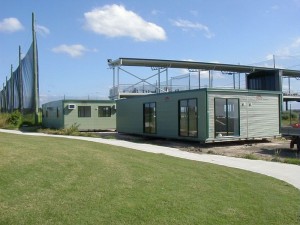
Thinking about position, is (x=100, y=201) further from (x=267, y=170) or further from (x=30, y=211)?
(x=267, y=170)

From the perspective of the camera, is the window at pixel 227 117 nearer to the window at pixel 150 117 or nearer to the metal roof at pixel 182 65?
the window at pixel 150 117

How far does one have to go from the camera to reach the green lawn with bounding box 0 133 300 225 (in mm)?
5547

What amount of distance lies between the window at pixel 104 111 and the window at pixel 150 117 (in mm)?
7688

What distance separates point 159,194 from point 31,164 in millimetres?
2591

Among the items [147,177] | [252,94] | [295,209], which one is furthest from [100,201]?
[252,94]

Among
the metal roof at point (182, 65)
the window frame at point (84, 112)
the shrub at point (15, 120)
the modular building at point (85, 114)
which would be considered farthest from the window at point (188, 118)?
the metal roof at point (182, 65)

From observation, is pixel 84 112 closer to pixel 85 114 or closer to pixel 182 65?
pixel 85 114

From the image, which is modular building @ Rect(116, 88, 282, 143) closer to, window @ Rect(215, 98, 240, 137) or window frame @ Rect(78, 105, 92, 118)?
window @ Rect(215, 98, 240, 137)

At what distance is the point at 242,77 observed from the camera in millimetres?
56812

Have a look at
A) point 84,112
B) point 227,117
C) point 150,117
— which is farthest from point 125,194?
point 84,112

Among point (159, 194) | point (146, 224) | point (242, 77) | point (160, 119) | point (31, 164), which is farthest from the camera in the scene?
point (242, 77)

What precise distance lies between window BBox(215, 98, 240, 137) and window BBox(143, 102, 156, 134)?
14.3 feet

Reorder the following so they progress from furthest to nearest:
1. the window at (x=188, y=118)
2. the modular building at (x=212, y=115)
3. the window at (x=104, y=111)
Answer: the window at (x=104, y=111) → the window at (x=188, y=118) → the modular building at (x=212, y=115)

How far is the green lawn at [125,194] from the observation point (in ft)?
18.2
